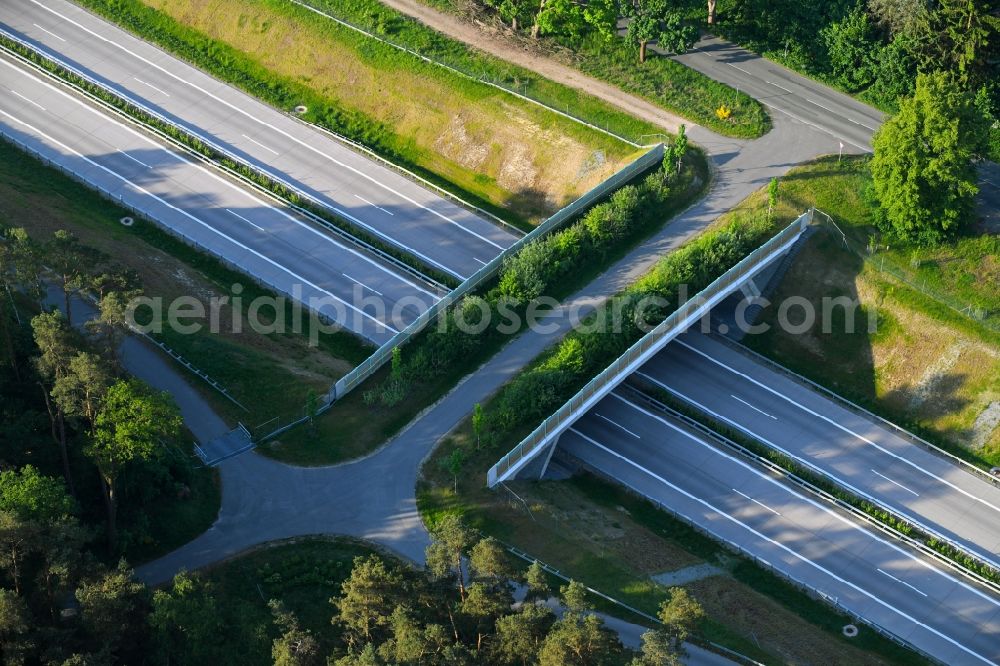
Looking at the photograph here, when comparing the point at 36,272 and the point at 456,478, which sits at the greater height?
the point at 36,272

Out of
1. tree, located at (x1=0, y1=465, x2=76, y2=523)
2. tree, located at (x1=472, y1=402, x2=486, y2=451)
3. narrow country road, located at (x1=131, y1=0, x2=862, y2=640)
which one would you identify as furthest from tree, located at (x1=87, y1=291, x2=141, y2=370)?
tree, located at (x1=472, y1=402, x2=486, y2=451)

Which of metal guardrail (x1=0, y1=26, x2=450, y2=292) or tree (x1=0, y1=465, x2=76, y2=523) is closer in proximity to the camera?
tree (x1=0, y1=465, x2=76, y2=523)

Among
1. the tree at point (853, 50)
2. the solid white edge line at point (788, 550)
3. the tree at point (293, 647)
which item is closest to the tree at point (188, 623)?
the tree at point (293, 647)

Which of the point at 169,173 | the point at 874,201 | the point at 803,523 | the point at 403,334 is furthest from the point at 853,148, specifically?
the point at 169,173

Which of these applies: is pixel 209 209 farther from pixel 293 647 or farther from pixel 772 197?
pixel 293 647

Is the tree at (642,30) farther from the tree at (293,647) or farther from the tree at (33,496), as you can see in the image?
the tree at (293,647)

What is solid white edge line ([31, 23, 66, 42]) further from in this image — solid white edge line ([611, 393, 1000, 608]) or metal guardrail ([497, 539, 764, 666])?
metal guardrail ([497, 539, 764, 666])

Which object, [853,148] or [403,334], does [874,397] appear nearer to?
[853,148]
